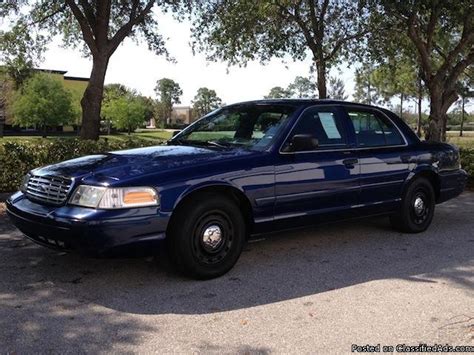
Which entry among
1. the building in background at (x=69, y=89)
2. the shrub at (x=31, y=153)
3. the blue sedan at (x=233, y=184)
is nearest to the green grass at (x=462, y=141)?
the blue sedan at (x=233, y=184)

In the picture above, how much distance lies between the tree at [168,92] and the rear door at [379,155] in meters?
116

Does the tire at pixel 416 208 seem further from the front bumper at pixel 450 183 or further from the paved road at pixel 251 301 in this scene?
the paved road at pixel 251 301

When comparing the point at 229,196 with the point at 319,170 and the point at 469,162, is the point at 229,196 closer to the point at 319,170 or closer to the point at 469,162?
the point at 319,170

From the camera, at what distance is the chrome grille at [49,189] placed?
4.19 metres

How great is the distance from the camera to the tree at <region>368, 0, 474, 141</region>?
34.2 ft

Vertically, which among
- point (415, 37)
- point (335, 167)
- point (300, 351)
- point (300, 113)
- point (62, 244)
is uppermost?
point (415, 37)

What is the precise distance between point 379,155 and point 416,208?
3.41 ft

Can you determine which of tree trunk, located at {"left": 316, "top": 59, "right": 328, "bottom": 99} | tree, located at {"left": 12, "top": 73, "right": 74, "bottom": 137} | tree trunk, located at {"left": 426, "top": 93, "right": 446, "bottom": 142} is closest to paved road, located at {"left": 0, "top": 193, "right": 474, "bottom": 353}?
tree trunk, located at {"left": 426, "top": 93, "right": 446, "bottom": 142}

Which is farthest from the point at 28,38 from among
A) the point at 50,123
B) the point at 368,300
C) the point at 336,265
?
the point at 50,123

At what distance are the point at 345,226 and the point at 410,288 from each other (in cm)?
247

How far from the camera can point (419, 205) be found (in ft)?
21.0

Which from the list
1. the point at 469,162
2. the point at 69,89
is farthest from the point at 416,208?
the point at 69,89

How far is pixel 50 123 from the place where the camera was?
194 ft

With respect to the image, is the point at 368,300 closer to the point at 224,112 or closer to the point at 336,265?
the point at 336,265
